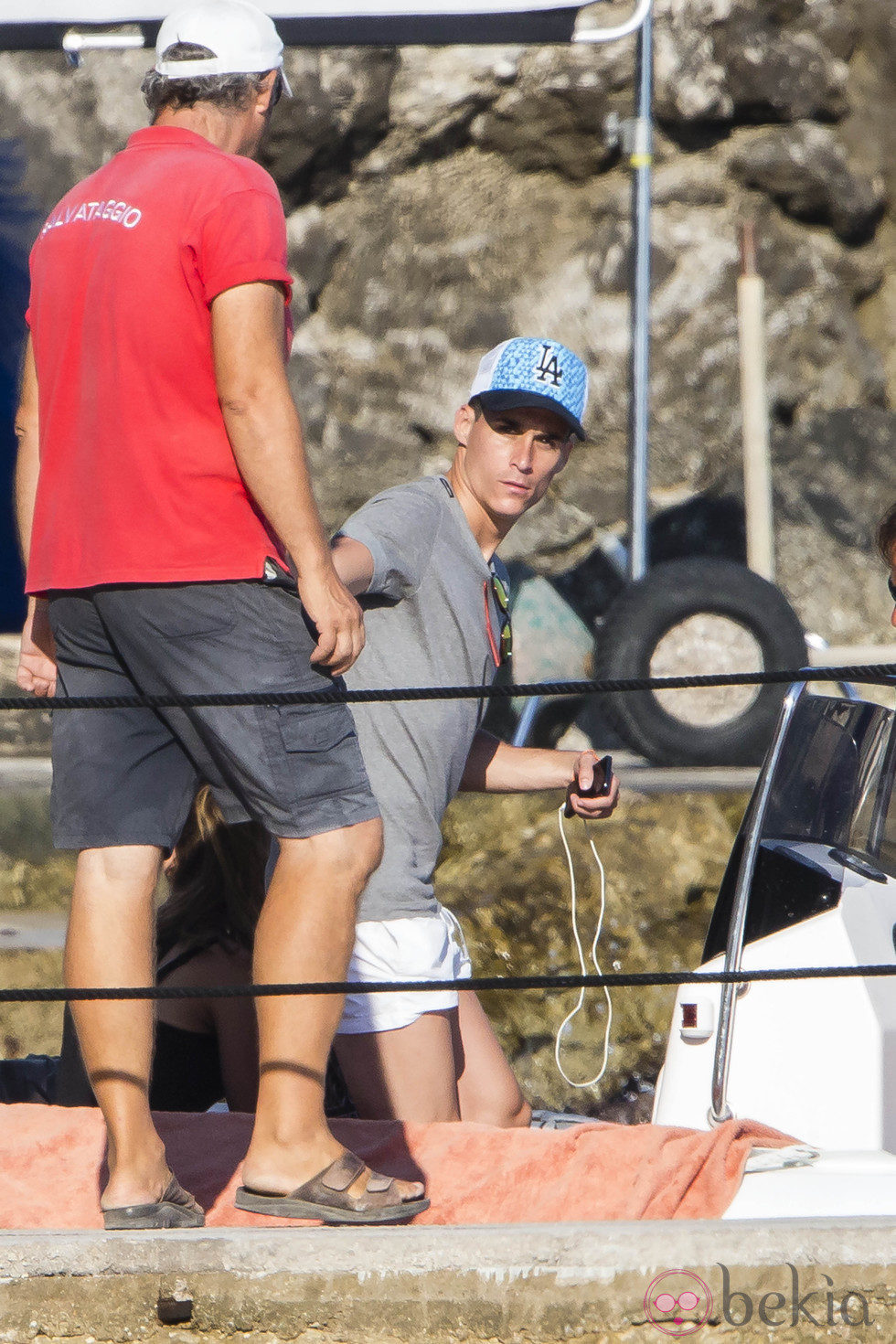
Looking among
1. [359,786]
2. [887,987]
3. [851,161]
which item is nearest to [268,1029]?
[359,786]

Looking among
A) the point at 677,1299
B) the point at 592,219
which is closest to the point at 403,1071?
the point at 677,1299

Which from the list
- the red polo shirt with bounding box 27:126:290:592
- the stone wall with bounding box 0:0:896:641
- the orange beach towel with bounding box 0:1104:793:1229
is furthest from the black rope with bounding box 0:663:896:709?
the stone wall with bounding box 0:0:896:641

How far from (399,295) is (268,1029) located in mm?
9136

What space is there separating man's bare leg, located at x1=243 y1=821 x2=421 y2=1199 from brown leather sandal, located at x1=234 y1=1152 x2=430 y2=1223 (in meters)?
0.01

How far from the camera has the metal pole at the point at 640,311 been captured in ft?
20.8

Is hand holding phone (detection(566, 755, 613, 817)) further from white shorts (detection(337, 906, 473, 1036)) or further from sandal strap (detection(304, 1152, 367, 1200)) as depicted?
sandal strap (detection(304, 1152, 367, 1200))

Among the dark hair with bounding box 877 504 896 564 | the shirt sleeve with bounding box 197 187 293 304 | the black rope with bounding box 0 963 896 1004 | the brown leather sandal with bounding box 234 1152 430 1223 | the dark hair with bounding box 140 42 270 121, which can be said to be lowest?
the brown leather sandal with bounding box 234 1152 430 1223

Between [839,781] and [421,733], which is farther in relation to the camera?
[839,781]

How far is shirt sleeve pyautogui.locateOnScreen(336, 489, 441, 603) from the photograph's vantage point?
2459 mm

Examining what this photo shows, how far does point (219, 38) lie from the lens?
211 centimetres

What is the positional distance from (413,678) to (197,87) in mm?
1018

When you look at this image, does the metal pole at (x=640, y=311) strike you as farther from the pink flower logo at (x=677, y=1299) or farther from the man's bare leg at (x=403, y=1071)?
the pink flower logo at (x=677, y=1299)

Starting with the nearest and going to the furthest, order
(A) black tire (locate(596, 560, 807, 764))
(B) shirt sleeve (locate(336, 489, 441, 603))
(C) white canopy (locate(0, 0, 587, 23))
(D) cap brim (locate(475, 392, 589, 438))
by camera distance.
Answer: (B) shirt sleeve (locate(336, 489, 441, 603)) < (D) cap brim (locate(475, 392, 589, 438)) < (C) white canopy (locate(0, 0, 587, 23)) < (A) black tire (locate(596, 560, 807, 764))

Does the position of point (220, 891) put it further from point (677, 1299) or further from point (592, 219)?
point (592, 219)
